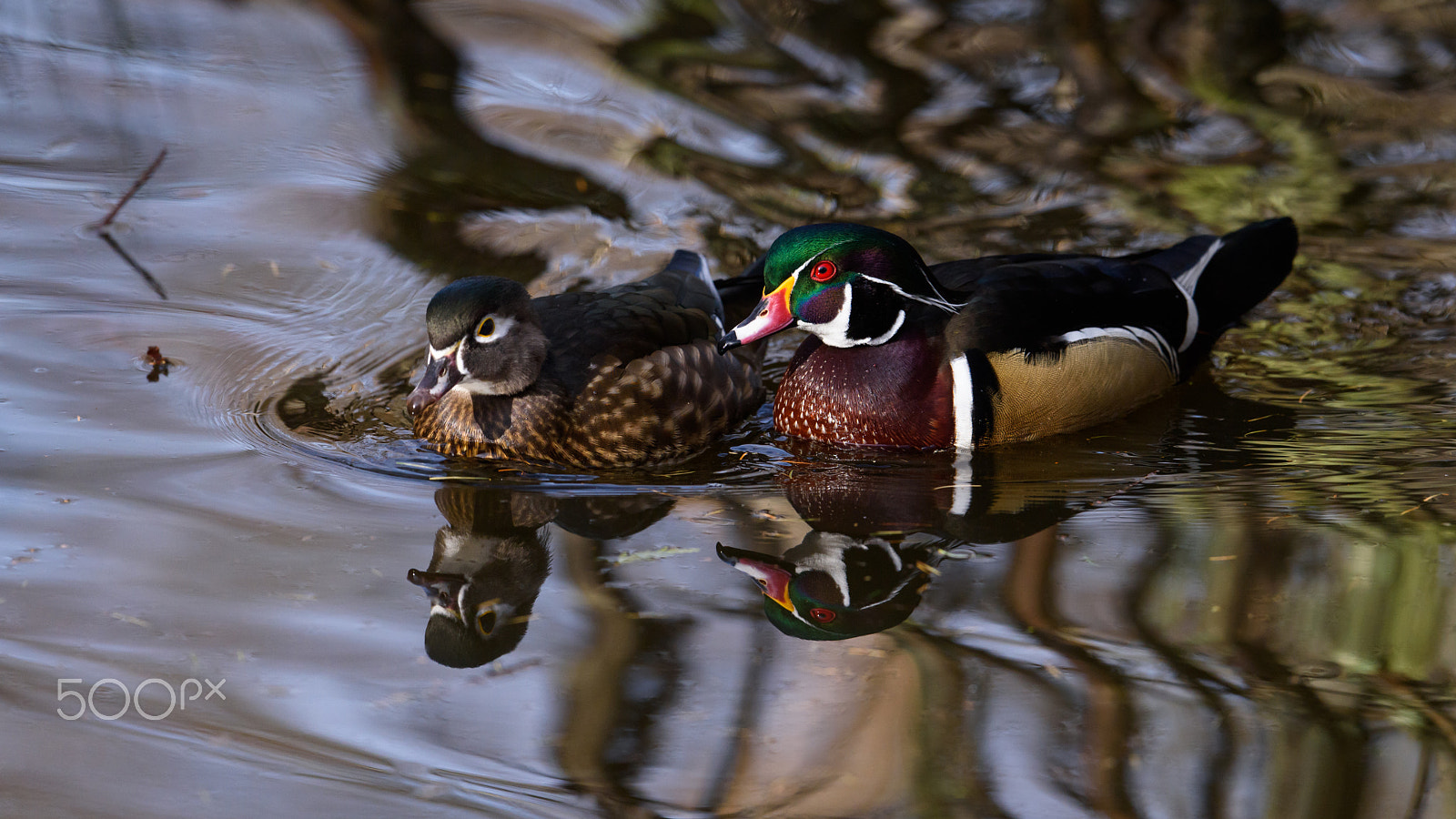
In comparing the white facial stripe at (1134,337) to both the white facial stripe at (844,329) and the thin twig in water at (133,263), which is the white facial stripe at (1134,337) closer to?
the white facial stripe at (844,329)

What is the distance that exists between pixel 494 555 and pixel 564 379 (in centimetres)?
99

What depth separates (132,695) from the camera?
3385mm

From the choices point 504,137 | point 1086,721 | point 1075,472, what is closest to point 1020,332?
point 1075,472

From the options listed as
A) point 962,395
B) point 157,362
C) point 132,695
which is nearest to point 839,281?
point 962,395

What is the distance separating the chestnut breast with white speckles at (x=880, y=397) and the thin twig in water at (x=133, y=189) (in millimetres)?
3485

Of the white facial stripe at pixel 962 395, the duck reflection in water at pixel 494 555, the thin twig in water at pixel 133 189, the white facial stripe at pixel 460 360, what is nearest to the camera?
the duck reflection in water at pixel 494 555

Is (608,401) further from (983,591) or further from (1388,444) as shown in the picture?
(1388,444)

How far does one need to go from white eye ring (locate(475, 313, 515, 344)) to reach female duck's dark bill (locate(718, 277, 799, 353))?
2.63 ft

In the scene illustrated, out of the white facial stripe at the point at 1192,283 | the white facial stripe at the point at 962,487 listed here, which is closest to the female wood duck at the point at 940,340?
the white facial stripe at the point at 962,487

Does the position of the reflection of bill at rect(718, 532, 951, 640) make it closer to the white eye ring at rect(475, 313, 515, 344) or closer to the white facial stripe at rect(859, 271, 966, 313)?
the white facial stripe at rect(859, 271, 966, 313)

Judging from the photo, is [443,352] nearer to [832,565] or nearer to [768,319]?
[768,319]

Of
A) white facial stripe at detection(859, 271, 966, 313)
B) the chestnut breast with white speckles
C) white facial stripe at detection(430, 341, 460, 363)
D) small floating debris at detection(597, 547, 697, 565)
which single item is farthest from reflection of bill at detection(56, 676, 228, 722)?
white facial stripe at detection(859, 271, 966, 313)

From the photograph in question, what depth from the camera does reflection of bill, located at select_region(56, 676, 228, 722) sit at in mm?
3320

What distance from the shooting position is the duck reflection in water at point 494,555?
369 cm
